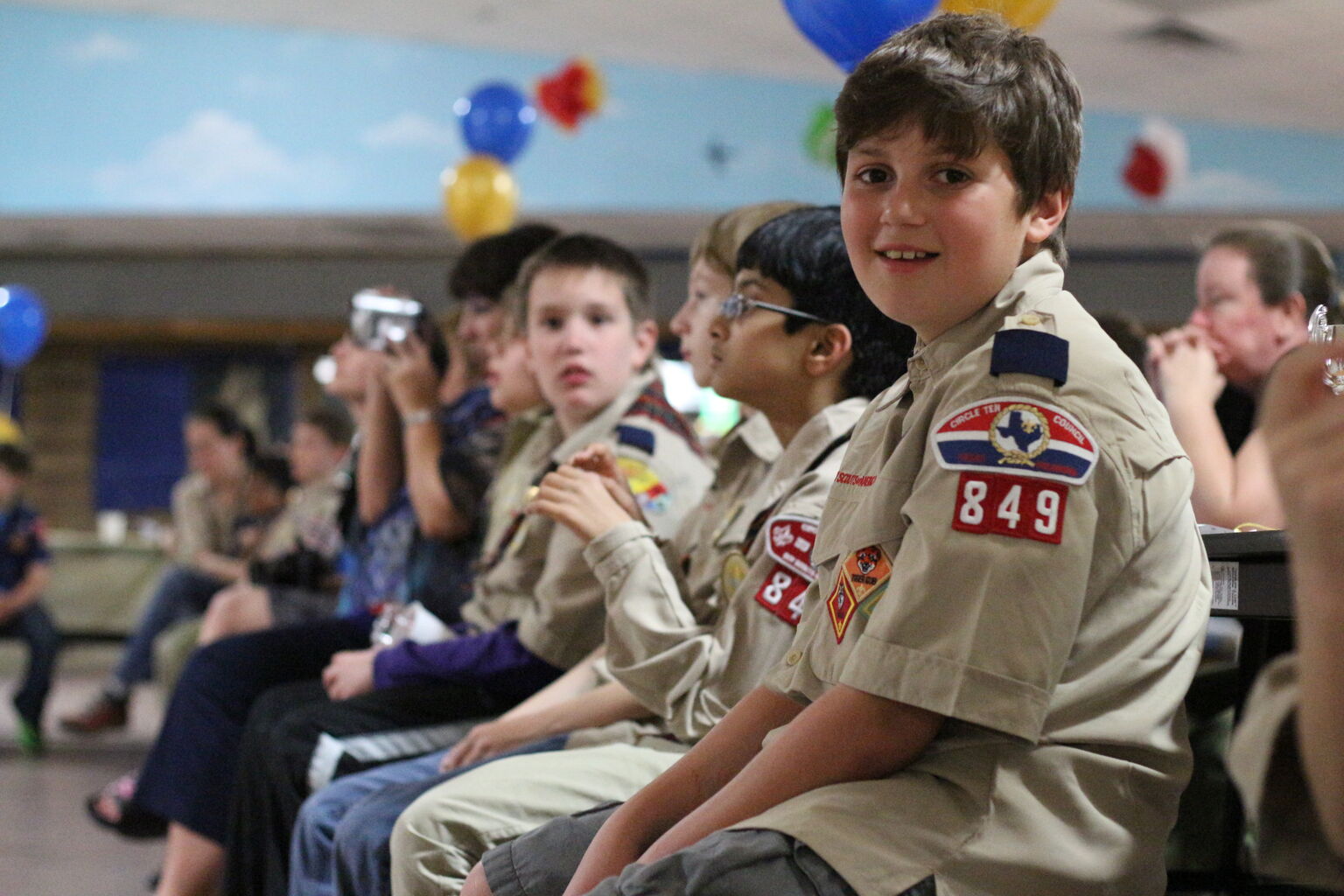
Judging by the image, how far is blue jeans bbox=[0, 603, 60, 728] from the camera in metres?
5.00

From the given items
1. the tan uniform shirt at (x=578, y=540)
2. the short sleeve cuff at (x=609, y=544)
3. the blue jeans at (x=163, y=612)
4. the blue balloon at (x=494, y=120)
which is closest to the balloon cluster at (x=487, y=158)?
the blue balloon at (x=494, y=120)

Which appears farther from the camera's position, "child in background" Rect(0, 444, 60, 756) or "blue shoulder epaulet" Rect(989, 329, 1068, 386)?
"child in background" Rect(0, 444, 60, 756)

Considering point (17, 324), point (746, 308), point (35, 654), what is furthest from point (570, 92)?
point (746, 308)

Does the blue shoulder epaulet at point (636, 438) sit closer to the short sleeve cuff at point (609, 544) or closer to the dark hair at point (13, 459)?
the short sleeve cuff at point (609, 544)

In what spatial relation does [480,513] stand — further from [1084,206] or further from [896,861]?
[1084,206]

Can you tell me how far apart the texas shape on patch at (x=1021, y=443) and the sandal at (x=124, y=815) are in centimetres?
214

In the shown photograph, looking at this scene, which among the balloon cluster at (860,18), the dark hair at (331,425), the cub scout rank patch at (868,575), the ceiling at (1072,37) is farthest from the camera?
the ceiling at (1072,37)

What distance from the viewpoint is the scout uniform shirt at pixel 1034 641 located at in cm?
94

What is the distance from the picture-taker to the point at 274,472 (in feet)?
17.8

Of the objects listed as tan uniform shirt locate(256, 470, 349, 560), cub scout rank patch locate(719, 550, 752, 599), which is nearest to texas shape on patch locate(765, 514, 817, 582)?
cub scout rank patch locate(719, 550, 752, 599)

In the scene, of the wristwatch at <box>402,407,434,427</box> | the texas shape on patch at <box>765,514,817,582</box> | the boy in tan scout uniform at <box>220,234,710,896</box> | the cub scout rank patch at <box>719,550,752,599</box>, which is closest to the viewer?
the texas shape on patch at <box>765,514,817,582</box>

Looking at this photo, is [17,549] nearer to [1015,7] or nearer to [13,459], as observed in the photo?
[13,459]

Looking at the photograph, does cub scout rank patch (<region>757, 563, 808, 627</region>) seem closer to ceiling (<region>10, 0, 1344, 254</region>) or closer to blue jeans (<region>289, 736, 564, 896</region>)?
blue jeans (<region>289, 736, 564, 896</region>)

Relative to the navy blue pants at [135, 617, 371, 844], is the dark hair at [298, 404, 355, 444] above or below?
above
